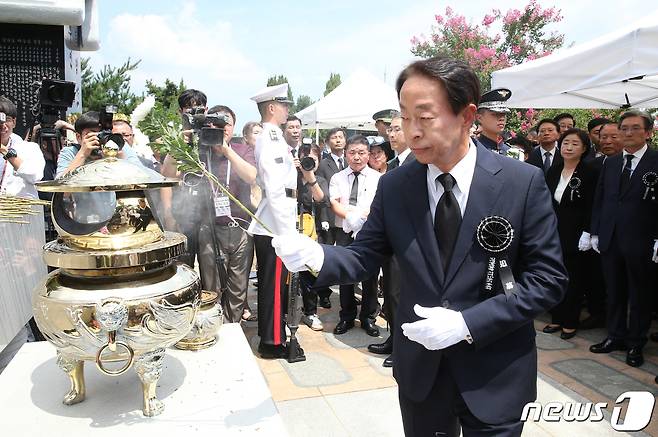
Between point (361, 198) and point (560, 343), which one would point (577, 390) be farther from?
point (361, 198)

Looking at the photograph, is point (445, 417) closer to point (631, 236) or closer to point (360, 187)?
point (360, 187)

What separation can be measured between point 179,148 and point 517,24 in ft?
53.5

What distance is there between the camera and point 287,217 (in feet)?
12.2

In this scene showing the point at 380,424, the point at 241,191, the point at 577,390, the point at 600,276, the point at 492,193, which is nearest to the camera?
the point at 492,193

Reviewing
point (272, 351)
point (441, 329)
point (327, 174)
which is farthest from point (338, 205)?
point (441, 329)

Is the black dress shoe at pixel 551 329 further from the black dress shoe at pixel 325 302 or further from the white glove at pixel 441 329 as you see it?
the white glove at pixel 441 329

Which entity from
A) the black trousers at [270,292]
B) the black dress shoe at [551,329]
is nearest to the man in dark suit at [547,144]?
the black dress shoe at [551,329]

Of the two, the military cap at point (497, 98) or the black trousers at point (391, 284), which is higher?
the military cap at point (497, 98)

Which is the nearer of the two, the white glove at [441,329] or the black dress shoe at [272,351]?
the white glove at [441,329]

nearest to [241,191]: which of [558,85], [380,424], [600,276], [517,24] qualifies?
[380,424]

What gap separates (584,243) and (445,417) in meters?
3.82

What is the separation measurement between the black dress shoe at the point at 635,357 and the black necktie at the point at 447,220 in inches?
133

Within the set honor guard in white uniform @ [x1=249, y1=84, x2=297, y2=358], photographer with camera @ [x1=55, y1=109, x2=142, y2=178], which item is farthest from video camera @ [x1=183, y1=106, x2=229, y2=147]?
honor guard in white uniform @ [x1=249, y1=84, x2=297, y2=358]

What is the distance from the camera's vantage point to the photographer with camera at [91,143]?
190cm
